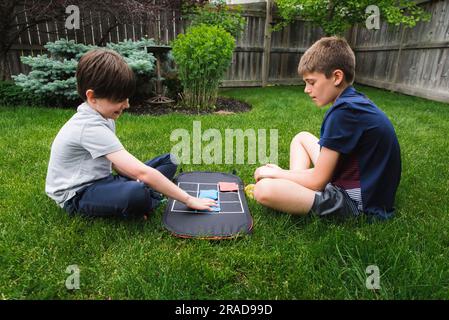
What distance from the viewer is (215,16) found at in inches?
266

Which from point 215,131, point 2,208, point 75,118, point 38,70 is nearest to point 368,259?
point 75,118

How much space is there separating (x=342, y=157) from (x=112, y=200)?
1290 millimetres

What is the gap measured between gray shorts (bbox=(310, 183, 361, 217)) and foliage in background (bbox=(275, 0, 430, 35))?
6189 millimetres

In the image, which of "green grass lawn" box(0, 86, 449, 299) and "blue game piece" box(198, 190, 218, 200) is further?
"blue game piece" box(198, 190, 218, 200)

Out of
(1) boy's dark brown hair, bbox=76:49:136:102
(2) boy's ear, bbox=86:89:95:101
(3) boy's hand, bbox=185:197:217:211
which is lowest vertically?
(3) boy's hand, bbox=185:197:217:211

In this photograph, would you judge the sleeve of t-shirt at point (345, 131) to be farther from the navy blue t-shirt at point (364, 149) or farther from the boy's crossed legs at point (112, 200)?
the boy's crossed legs at point (112, 200)

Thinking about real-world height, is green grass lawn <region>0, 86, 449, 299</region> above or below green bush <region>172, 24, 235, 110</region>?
below

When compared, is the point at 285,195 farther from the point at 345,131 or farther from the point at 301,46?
the point at 301,46

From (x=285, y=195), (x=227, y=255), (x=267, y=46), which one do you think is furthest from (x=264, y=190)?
(x=267, y=46)

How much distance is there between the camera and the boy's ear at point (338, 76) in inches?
69.2

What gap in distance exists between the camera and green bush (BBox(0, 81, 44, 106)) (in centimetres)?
477

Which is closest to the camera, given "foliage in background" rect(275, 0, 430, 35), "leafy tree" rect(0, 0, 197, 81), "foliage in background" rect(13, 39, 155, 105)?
"foliage in background" rect(13, 39, 155, 105)

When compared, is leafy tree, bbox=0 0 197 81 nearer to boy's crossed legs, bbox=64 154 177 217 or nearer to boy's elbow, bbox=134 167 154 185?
boy's crossed legs, bbox=64 154 177 217

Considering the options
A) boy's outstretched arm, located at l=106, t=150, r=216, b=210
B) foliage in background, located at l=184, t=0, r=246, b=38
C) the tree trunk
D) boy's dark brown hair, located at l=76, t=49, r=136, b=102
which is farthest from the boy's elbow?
foliage in background, located at l=184, t=0, r=246, b=38
